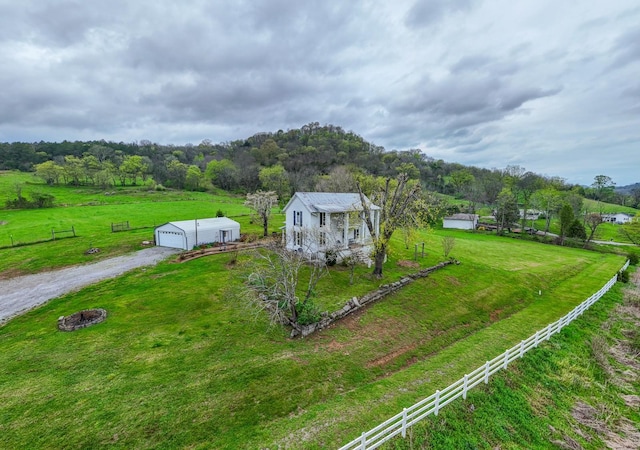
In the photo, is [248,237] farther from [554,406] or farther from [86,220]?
[554,406]

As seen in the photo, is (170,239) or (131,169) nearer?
(170,239)

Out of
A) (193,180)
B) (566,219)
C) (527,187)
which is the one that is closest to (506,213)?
(566,219)

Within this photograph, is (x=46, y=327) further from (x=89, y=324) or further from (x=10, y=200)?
(x=10, y=200)

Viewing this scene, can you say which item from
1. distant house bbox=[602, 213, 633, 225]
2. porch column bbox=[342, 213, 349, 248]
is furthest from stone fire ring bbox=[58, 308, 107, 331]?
distant house bbox=[602, 213, 633, 225]

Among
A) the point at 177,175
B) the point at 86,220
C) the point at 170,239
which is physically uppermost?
the point at 177,175

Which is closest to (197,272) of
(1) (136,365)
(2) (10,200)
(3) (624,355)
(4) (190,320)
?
(4) (190,320)

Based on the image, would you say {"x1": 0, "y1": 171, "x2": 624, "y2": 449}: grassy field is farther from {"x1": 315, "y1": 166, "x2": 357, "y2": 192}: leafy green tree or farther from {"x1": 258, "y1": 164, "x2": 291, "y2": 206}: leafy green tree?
{"x1": 258, "y1": 164, "x2": 291, "y2": 206}: leafy green tree

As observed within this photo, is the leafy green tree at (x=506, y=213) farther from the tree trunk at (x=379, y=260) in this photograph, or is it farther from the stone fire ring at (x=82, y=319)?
the stone fire ring at (x=82, y=319)
